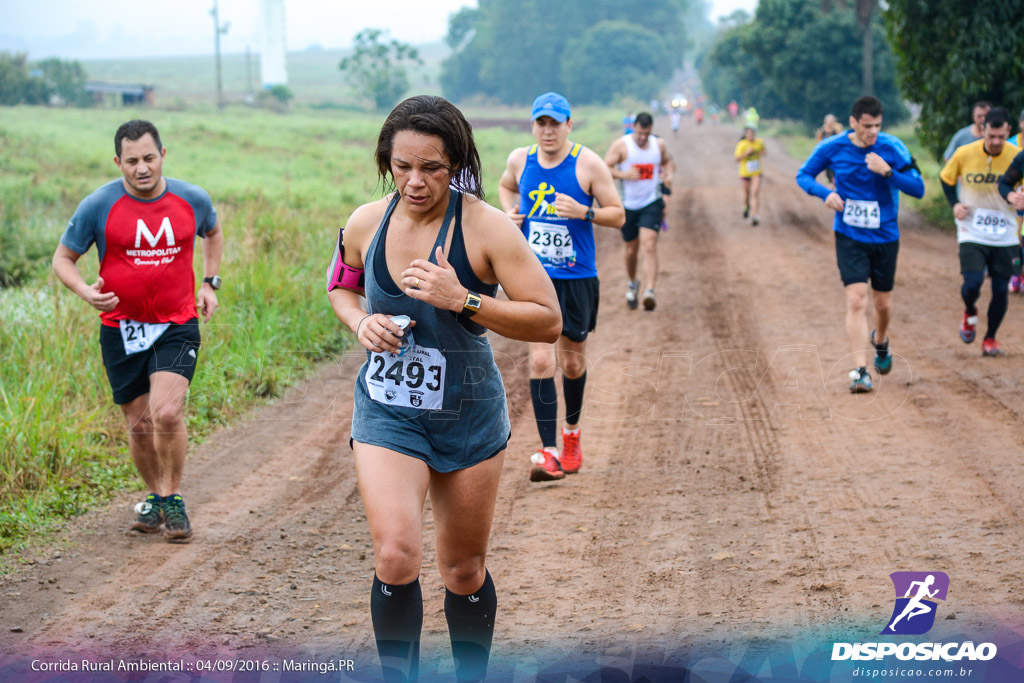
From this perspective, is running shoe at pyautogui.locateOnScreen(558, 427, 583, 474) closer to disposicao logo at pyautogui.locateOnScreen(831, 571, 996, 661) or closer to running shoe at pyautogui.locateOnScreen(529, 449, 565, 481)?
running shoe at pyautogui.locateOnScreen(529, 449, 565, 481)

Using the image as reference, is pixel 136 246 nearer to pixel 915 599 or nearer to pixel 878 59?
pixel 915 599

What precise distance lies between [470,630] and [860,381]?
5.49m

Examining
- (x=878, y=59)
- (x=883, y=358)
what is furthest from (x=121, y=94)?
(x=883, y=358)

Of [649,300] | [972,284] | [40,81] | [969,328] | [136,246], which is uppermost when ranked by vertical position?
[40,81]

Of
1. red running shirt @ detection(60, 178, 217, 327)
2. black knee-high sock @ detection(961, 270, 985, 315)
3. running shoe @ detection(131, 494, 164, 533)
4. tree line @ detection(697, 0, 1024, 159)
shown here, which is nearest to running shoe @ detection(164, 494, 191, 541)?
running shoe @ detection(131, 494, 164, 533)

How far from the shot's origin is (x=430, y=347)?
11.1ft

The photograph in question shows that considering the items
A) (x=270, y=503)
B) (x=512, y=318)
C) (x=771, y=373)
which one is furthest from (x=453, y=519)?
(x=771, y=373)

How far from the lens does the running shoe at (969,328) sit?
31.1ft

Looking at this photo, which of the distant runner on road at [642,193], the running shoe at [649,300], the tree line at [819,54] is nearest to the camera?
the distant runner on road at [642,193]

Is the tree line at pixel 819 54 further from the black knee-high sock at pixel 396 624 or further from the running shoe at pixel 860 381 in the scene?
the black knee-high sock at pixel 396 624

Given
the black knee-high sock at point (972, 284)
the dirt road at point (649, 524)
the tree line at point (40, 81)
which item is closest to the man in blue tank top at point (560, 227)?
the dirt road at point (649, 524)

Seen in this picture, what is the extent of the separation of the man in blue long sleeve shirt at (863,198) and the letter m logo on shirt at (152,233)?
490cm

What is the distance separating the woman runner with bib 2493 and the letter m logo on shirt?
2.38 m

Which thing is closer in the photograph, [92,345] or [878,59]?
[92,345]
